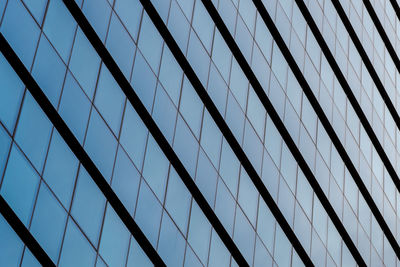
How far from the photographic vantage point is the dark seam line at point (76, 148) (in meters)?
27.5

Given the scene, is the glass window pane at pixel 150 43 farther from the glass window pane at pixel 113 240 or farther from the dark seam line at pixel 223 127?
the glass window pane at pixel 113 240

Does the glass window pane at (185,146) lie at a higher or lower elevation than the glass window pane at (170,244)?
higher

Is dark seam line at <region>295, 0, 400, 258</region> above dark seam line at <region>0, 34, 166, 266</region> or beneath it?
above

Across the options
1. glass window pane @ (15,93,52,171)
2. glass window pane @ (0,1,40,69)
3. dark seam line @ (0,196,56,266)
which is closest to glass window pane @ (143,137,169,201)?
glass window pane @ (15,93,52,171)

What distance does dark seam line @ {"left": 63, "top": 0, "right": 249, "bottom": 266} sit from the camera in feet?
100

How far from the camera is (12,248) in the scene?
2594cm

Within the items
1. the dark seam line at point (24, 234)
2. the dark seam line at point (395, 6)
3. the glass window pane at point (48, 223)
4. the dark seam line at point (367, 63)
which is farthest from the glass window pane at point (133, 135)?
the dark seam line at point (395, 6)

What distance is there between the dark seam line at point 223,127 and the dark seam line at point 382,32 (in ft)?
56.8

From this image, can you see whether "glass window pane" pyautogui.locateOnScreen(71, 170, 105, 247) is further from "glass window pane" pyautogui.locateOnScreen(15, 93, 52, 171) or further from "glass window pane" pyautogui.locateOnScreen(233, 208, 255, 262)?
"glass window pane" pyautogui.locateOnScreen(233, 208, 255, 262)

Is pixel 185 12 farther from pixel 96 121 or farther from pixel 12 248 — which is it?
pixel 12 248

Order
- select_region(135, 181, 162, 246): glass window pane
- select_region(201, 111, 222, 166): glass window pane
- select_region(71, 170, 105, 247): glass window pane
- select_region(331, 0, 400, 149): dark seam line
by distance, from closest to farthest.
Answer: select_region(71, 170, 105, 247): glass window pane < select_region(135, 181, 162, 246): glass window pane < select_region(201, 111, 222, 166): glass window pane < select_region(331, 0, 400, 149): dark seam line

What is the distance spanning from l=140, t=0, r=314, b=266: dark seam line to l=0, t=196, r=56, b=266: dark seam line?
1064 cm

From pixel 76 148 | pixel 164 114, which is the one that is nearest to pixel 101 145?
pixel 76 148

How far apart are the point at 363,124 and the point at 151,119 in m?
17.9
